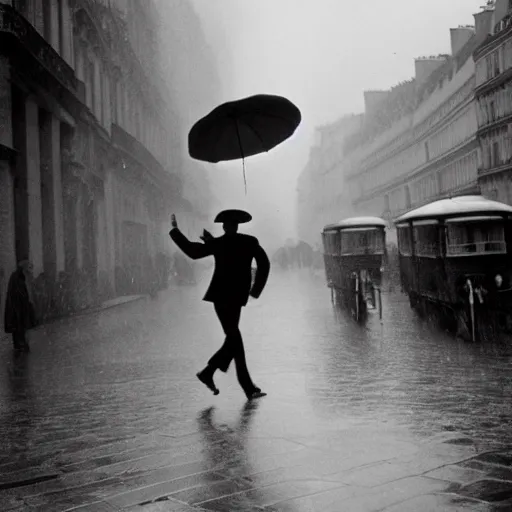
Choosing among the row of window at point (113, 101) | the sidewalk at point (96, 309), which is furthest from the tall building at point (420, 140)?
the sidewalk at point (96, 309)

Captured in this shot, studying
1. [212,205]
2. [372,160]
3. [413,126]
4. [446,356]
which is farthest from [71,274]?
[212,205]

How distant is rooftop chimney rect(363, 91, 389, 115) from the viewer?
71500 mm

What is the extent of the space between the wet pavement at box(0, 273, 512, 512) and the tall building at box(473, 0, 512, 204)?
90.3ft

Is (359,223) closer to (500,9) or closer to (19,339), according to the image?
(19,339)

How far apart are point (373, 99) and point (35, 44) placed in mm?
56888

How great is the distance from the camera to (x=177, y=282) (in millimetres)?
38875

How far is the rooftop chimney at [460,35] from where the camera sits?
1868 inches

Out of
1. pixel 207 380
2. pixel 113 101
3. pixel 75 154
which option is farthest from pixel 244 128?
pixel 113 101

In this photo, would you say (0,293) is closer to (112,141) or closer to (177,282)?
(112,141)

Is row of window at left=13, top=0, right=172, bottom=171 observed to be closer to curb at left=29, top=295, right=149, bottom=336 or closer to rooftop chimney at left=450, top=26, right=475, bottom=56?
curb at left=29, top=295, right=149, bottom=336

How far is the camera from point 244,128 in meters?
8.25

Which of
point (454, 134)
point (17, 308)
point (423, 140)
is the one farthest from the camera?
point (423, 140)

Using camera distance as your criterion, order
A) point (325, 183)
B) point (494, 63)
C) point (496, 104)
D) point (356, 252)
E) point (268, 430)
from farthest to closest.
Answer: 1. point (325, 183)
2. point (496, 104)
3. point (494, 63)
4. point (356, 252)
5. point (268, 430)

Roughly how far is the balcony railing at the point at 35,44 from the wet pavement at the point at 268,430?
7061 millimetres
